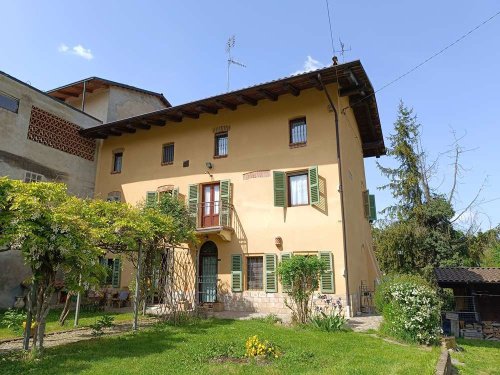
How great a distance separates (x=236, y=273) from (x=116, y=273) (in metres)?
5.50

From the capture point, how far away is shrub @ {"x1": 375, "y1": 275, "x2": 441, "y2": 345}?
7.83 m

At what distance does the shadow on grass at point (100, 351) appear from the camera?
5.50 m

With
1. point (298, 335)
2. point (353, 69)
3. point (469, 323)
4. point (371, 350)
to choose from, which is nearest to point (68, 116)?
point (353, 69)

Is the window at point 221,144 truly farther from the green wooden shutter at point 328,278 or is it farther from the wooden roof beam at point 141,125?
the green wooden shutter at point 328,278

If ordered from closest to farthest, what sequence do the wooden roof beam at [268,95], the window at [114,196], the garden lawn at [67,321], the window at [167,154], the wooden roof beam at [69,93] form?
the garden lawn at [67,321] < the wooden roof beam at [268,95] < the window at [167,154] < the window at [114,196] < the wooden roof beam at [69,93]

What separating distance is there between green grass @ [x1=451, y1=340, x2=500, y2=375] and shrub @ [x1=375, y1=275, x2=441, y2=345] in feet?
2.15

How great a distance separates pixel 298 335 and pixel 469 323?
19.5 feet

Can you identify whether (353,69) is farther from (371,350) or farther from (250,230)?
(371,350)

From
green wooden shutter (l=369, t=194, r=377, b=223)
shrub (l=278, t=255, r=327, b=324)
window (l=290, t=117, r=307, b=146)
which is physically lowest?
shrub (l=278, t=255, r=327, b=324)

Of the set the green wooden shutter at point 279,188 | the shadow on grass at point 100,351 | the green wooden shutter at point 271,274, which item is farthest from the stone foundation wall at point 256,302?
the shadow on grass at point 100,351

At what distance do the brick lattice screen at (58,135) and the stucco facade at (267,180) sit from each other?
2.62m

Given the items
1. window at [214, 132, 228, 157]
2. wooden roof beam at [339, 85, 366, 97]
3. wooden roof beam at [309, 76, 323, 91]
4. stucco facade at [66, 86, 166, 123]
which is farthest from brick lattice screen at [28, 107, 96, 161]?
wooden roof beam at [339, 85, 366, 97]

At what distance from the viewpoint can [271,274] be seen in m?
12.3

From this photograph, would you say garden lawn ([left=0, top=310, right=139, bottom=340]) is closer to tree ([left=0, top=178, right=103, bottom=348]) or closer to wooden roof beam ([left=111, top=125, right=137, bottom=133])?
tree ([left=0, top=178, right=103, bottom=348])
